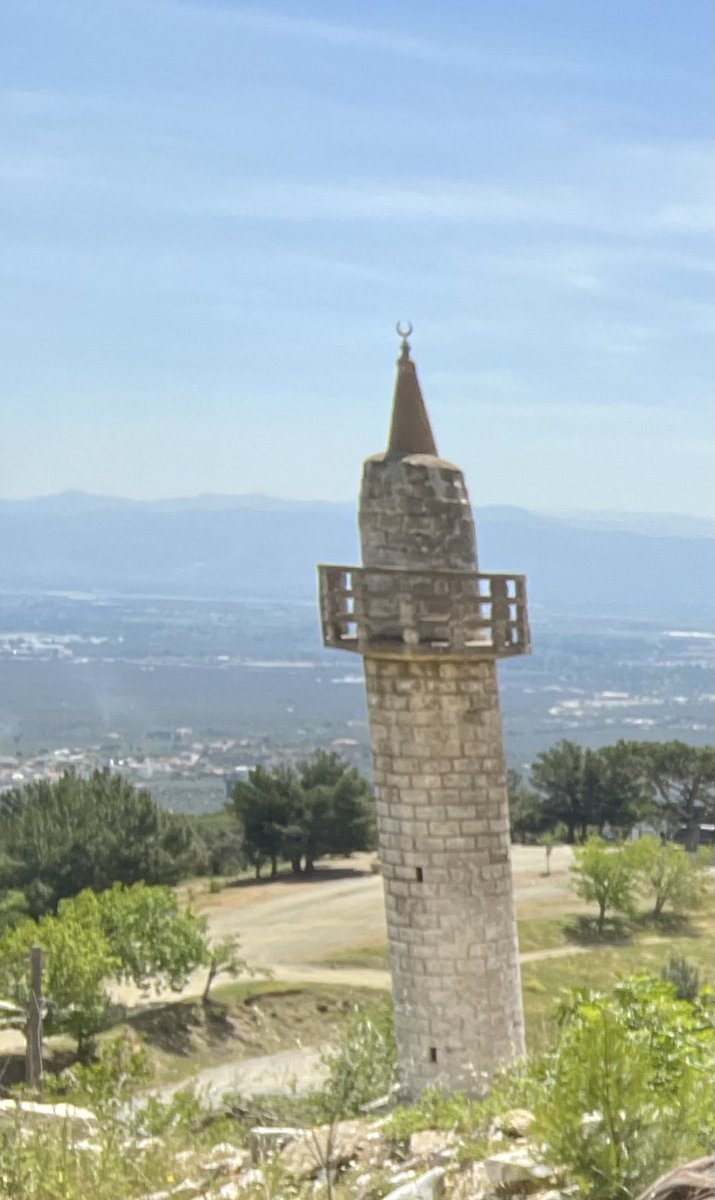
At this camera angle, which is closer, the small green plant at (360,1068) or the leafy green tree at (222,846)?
the small green plant at (360,1068)

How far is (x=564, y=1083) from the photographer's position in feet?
25.1

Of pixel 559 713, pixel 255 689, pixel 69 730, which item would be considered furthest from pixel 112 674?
pixel 559 713

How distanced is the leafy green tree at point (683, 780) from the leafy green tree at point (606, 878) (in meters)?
15.7

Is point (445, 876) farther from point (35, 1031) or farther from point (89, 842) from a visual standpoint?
point (89, 842)

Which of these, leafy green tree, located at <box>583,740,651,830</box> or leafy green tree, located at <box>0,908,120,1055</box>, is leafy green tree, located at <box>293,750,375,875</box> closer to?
leafy green tree, located at <box>583,740,651,830</box>

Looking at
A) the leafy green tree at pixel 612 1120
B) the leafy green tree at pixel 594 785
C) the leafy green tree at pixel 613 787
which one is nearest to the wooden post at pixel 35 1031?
Answer: the leafy green tree at pixel 612 1120

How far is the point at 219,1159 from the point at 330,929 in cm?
2265

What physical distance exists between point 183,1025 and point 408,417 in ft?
50.7

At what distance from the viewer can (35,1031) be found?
57.8 feet

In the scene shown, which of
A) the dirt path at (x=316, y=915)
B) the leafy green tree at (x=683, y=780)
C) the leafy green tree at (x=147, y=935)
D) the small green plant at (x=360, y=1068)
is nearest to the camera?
the small green plant at (x=360, y=1068)

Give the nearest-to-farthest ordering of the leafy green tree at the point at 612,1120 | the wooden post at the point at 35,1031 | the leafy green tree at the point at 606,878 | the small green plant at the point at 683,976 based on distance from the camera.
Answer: the leafy green tree at the point at 612,1120 → the wooden post at the point at 35,1031 → the small green plant at the point at 683,976 → the leafy green tree at the point at 606,878

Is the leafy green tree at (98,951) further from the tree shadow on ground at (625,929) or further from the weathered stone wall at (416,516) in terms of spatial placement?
the weathered stone wall at (416,516)

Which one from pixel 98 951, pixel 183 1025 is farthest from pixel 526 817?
pixel 98 951

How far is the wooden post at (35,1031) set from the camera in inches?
651
